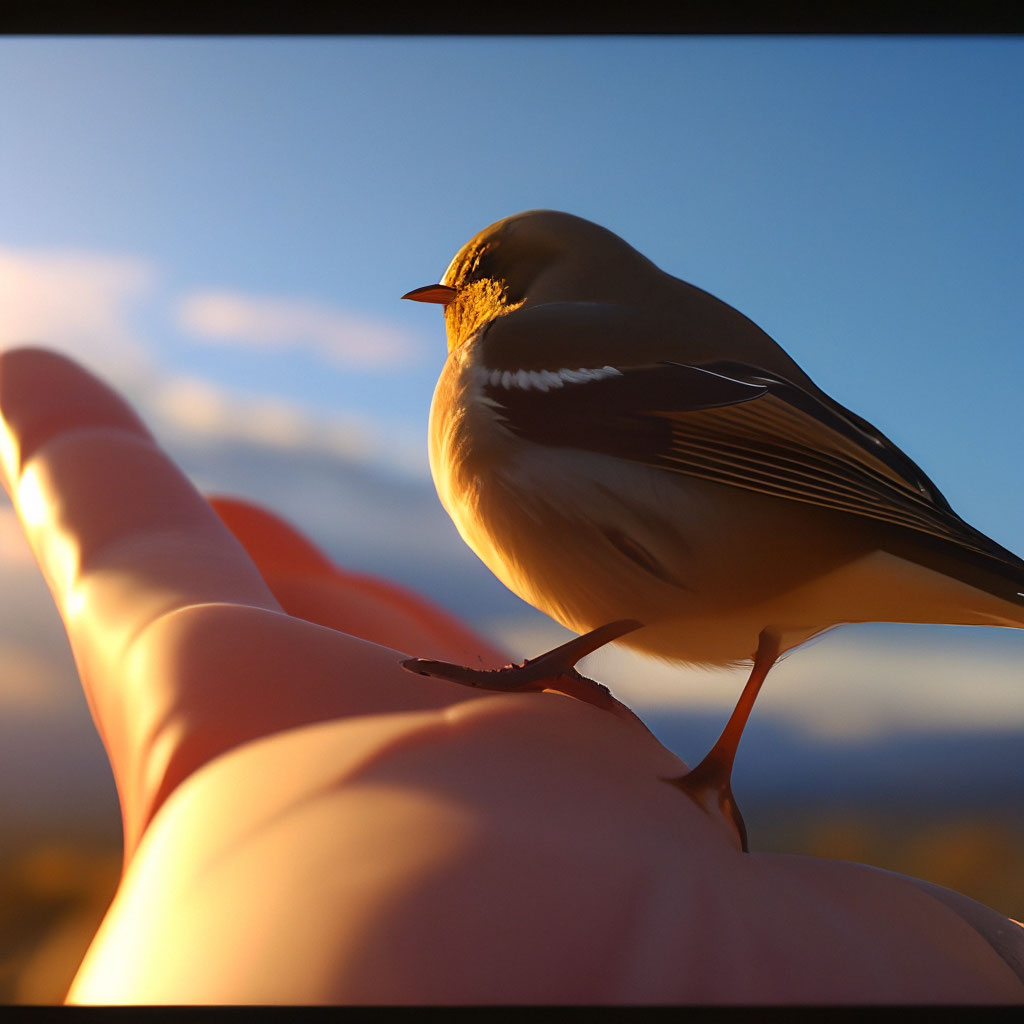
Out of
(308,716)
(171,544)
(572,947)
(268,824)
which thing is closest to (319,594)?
(171,544)

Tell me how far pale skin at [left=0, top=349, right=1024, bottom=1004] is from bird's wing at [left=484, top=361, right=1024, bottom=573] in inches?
6.5

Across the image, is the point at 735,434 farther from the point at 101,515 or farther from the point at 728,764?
the point at 101,515

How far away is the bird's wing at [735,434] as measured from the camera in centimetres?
41

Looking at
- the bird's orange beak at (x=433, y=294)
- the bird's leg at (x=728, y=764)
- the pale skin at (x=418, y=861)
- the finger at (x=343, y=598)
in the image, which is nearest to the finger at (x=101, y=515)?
the pale skin at (x=418, y=861)

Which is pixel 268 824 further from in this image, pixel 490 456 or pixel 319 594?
pixel 319 594

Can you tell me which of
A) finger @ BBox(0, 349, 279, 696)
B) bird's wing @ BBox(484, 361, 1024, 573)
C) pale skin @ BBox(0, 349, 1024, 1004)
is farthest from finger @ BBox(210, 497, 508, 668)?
bird's wing @ BBox(484, 361, 1024, 573)

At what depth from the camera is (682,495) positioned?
0.42 metres

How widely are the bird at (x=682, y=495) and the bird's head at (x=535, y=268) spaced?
0.03 m

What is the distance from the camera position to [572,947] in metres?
0.31

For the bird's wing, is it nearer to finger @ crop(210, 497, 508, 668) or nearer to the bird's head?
the bird's head

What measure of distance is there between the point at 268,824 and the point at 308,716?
0.10 meters

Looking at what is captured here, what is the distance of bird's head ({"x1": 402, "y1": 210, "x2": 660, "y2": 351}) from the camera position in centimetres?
53

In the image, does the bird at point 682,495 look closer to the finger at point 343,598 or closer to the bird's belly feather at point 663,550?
the bird's belly feather at point 663,550

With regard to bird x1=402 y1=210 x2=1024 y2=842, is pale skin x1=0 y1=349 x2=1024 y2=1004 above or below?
below
